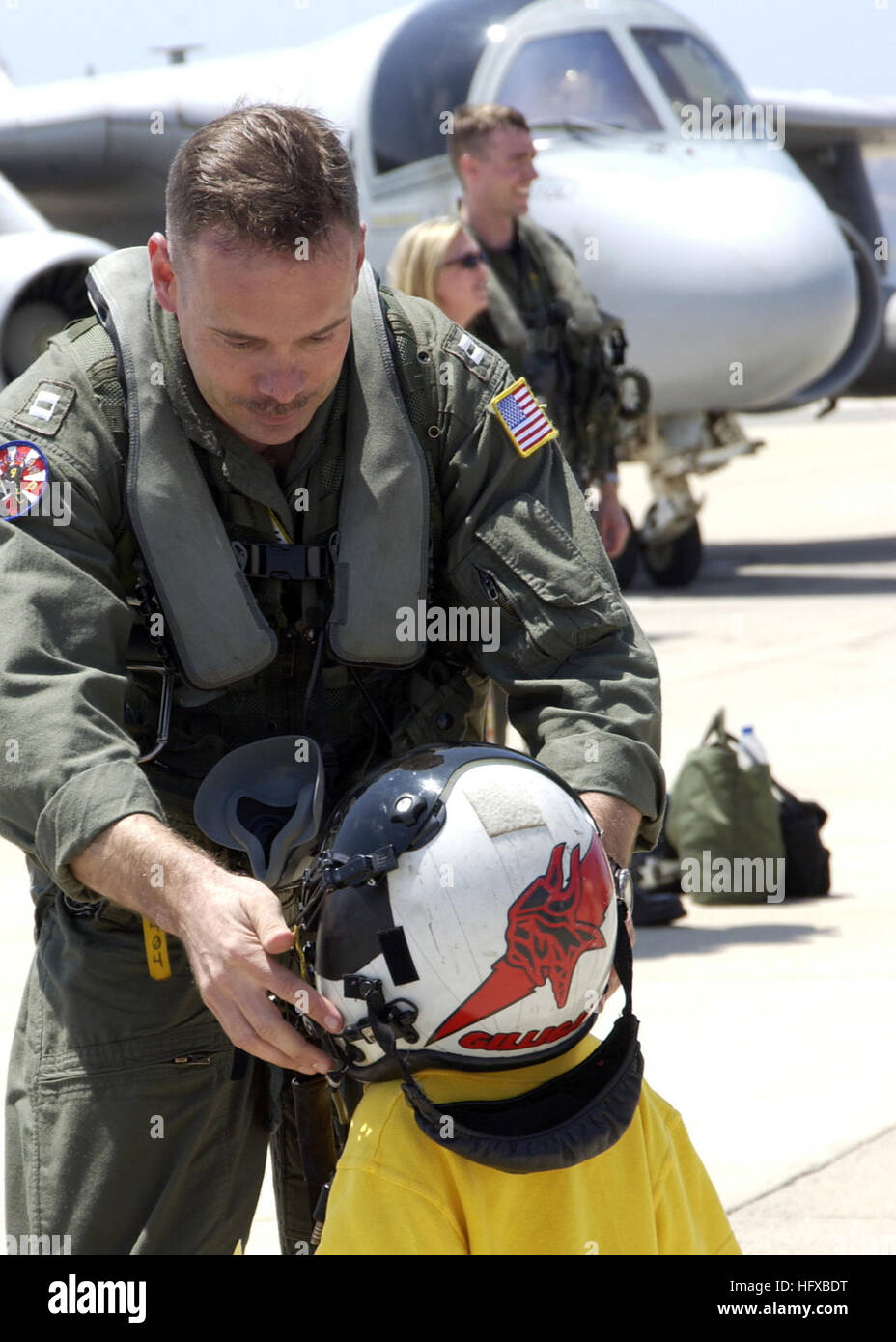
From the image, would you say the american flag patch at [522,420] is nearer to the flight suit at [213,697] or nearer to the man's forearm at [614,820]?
the flight suit at [213,697]

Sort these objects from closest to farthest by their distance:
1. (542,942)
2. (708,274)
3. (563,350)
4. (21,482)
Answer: (542,942) → (21,482) → (563,350) → (708,274)

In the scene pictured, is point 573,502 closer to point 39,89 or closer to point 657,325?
point 657,325

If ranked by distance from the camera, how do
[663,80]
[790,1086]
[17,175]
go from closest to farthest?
[790,1086]
[663,80]
[17,175]

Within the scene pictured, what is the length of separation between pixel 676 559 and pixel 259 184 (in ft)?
37.3

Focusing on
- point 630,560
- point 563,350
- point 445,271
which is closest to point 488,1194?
point 445,271

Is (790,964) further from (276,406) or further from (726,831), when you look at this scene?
(276,406)

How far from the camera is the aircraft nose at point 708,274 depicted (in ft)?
36.7

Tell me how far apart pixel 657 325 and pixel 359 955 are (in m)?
9.56

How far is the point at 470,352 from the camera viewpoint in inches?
103

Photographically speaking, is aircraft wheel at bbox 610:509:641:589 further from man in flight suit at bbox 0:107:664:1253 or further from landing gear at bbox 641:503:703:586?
man in flight suit at bbox 0:107:664:1253

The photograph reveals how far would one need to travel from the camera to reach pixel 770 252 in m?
11.3

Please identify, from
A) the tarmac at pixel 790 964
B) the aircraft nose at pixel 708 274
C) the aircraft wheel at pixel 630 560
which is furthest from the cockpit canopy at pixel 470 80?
the tarmac at pixel 790 964

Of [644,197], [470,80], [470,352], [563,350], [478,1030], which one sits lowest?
[478,1030]

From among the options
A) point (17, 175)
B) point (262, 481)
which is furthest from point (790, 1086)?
point (17, 175)
